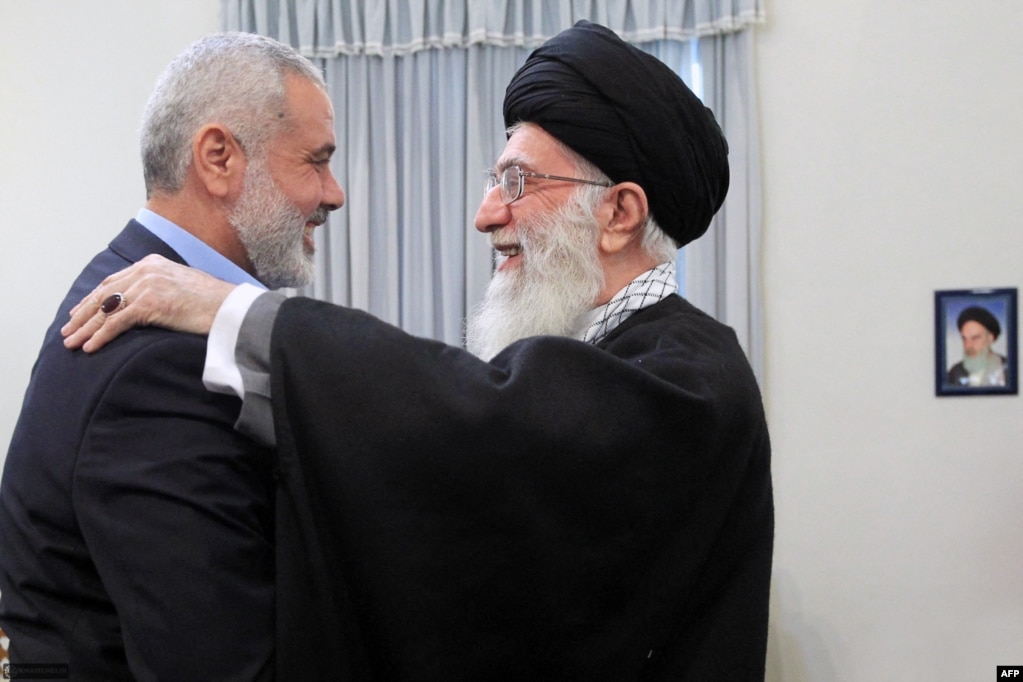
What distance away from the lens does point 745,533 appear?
1.45 metres

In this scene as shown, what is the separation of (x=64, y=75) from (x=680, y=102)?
10.7ft

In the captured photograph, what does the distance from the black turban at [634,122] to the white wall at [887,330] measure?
1901mm

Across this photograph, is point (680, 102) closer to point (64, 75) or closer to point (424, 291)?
point (424, 291)

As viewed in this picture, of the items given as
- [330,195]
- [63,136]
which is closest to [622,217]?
[330,195]

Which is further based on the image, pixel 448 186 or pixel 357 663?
pixel 448 186

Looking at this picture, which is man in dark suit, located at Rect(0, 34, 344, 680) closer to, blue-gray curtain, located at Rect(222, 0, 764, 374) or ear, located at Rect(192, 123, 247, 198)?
ear, located at Rect(192, 123, 247, 198)

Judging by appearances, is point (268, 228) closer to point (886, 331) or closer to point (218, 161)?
point (218, 161)

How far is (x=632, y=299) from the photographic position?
1.67m

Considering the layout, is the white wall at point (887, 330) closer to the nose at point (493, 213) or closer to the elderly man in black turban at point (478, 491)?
the nose at point (493, 213)

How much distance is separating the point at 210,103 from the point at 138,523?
2.32 ft

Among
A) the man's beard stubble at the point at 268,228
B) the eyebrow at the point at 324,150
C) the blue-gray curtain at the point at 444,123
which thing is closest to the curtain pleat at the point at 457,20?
the blue-gray curtain at the point at 444,123

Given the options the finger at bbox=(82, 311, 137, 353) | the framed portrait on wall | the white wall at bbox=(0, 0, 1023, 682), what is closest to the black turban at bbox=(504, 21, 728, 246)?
the finger at bbox=(82, 311, 137, 353)

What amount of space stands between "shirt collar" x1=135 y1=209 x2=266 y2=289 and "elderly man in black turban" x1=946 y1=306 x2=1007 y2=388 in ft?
9.03

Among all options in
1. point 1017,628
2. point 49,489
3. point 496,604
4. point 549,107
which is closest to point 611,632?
point 496,604
